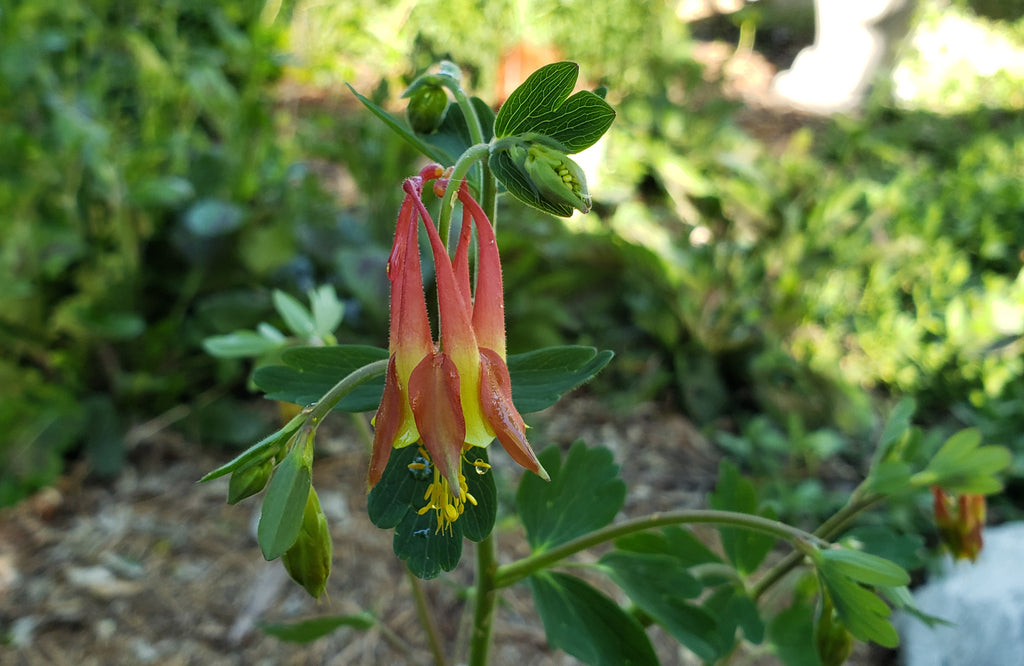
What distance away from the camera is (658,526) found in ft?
2.18

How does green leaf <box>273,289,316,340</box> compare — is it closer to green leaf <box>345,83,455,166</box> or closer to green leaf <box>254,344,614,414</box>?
green leaf <box>254,344,614,414</box>

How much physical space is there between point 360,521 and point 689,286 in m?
1.15

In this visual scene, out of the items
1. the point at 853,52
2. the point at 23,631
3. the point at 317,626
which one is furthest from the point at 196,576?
the point at 853,52

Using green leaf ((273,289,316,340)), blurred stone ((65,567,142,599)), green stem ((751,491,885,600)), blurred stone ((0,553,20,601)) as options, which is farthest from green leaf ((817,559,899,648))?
blurred stone ((0,553,20,601))

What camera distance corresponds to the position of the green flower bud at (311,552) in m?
0.54

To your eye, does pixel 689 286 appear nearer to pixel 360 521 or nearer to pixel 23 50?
pixel 360 521

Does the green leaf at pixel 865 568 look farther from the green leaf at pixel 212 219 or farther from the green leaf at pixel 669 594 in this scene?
the green leaf at pixel 212 219

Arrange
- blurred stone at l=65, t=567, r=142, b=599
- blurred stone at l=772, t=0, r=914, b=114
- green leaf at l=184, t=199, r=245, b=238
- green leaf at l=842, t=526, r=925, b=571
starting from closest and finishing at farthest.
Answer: green leaf at l=842, t=526, r=925, b=571 < blurred stone at l=65, t=567, r=142, b=599 < green leaf at l=184, t=199, r=245, b=238 < blurred stone at l=772, t=0, r=914, b=114

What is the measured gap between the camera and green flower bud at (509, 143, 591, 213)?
0.48 metres

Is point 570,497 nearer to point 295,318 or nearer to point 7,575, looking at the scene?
point 295,318

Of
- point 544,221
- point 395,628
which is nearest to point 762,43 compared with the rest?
point 544,221

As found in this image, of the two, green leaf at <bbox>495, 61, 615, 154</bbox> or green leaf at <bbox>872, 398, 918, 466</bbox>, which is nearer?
green leaf at <bbox>495, 61, 615, 154</bbox>

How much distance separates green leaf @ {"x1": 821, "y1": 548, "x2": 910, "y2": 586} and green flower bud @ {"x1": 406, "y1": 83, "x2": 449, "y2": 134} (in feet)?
1.55

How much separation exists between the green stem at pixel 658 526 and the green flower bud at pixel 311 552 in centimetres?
21
